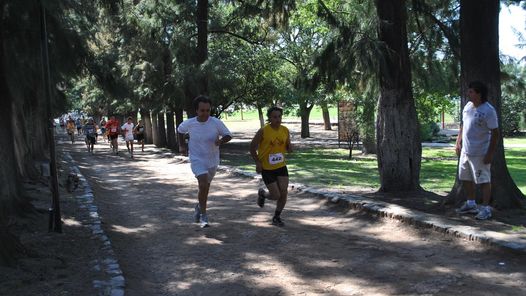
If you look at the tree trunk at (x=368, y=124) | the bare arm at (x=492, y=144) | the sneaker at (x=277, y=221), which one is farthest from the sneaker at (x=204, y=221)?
the tree trunk at (x=368, y=124)

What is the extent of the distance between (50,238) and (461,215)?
5282 mm

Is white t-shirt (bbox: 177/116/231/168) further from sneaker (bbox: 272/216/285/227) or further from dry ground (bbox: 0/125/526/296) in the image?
sneaker (bbox: 272/216/285/227)

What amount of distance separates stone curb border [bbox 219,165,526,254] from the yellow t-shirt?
1630 millimetres

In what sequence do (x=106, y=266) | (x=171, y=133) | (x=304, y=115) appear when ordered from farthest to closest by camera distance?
1. (x=304, y=115)
2. (x=171, y=133)
3. (x=106, y=266)

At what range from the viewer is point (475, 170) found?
6.93m

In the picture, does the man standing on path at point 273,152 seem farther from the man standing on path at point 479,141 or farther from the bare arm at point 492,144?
the bare arm at point 492,144

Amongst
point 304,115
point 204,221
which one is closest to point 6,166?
point 204,221

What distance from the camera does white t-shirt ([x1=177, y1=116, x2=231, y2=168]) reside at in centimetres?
731

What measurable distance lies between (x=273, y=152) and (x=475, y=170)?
2557 mm

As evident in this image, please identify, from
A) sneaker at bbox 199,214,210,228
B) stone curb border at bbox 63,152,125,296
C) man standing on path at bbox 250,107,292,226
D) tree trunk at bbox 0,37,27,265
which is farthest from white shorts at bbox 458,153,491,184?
tree trunk at bbox 0,37,27,265

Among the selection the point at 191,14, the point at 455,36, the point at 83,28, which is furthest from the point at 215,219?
the point at 191,14

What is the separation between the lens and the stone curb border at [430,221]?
226 inches

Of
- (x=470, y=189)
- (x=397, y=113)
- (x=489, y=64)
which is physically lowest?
(x=470, y=189)

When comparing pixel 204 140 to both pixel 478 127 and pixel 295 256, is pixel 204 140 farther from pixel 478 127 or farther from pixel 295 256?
pixel 478 127
